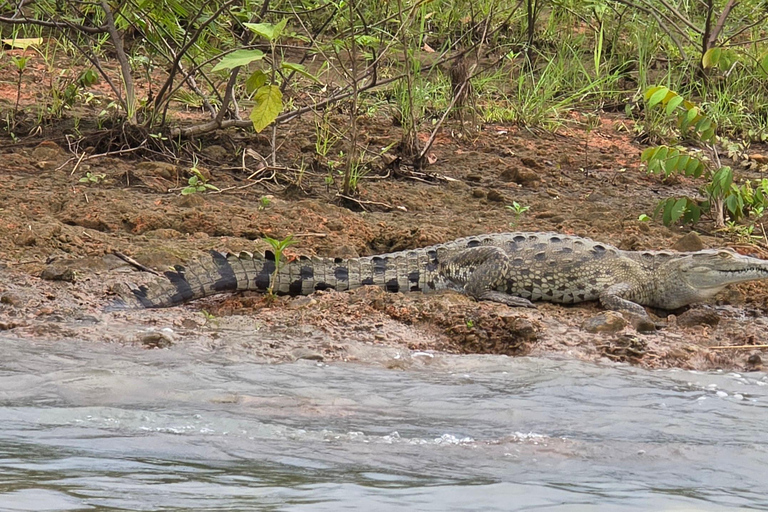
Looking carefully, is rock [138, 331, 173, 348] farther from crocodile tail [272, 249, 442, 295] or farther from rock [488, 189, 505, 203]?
rock [488, 189, 505, 203]

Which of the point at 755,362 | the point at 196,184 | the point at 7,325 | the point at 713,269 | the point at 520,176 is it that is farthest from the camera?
the point at 520,176

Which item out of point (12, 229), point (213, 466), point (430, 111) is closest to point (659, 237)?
point (430, 111)

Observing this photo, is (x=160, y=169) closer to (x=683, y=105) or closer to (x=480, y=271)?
(x=480, y=271)

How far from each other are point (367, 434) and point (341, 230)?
10.2 ft

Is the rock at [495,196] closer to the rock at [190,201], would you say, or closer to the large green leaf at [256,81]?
the rock at [190,201]

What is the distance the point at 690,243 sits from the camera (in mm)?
6496

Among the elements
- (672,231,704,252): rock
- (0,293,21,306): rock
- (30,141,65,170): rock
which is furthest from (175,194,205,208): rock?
(672,231,704,252): rock

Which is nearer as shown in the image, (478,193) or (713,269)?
(713,269)

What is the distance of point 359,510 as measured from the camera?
2.61 meters

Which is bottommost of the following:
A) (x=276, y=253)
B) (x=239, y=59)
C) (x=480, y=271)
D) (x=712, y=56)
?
(x=480, y=271)

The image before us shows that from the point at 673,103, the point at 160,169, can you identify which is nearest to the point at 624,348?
the point at 673,103

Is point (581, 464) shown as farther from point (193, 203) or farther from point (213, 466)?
point (193, 203)

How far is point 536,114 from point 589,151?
629 mm

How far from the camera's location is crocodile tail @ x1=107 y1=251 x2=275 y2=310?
531 centimetres
